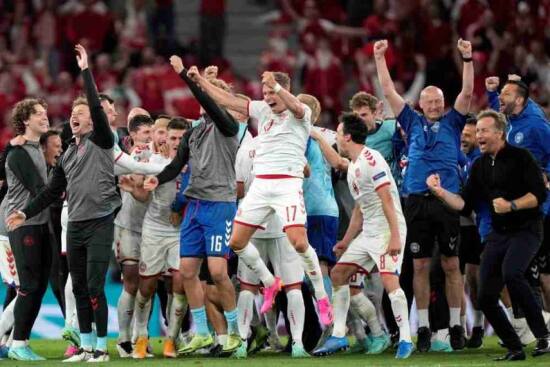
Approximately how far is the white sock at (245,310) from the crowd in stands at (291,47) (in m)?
8.29

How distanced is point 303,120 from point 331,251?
5.54 ft

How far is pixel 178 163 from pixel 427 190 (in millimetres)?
2501

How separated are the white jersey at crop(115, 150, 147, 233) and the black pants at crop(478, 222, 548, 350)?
357 cm

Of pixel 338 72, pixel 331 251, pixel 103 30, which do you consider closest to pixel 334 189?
pixel 331 251

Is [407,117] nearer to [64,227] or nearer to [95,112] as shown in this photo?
[95,112]

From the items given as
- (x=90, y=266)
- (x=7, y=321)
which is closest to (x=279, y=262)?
(x=90, y=266)

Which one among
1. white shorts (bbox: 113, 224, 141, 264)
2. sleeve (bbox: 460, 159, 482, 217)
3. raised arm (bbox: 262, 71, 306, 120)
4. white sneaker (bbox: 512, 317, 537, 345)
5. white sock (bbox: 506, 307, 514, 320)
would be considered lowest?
white sneaker (bbox: 512, 317, 537, 345)

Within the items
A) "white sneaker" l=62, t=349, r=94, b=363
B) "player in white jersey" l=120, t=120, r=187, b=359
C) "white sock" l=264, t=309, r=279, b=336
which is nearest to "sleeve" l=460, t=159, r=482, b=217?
"white sock" l=264, t=309, r=279, b=336

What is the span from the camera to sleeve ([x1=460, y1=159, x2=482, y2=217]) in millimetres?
13633

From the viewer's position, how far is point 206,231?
13945mm

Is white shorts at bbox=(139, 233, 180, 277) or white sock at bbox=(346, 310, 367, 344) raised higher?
white shorts at bbox=(139, 233, 180, 277)

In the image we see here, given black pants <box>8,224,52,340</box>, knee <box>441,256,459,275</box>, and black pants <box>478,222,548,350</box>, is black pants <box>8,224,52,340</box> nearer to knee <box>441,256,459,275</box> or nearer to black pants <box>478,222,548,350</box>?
knee <box>441,256,459,275</box>

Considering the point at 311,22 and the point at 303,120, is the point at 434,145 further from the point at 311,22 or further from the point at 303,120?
the point at 311,22

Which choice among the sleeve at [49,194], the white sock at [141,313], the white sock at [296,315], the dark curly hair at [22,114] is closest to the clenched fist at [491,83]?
the white sock at [296,315]
